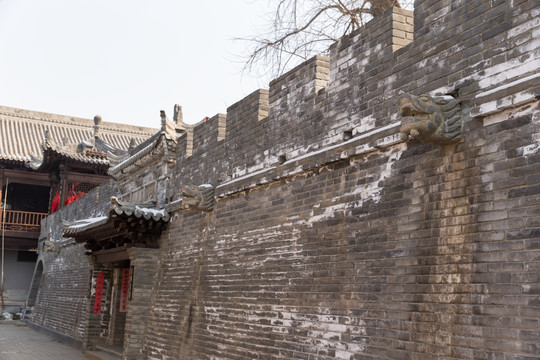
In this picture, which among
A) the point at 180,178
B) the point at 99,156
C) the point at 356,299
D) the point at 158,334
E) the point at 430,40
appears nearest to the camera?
the point at 430,40

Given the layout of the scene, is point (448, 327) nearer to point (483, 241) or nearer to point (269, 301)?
point (483, 241)

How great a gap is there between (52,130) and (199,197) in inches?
923

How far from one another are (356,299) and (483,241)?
1.50 meters

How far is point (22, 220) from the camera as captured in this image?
25.2 meters

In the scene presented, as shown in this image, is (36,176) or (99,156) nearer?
(99,156)

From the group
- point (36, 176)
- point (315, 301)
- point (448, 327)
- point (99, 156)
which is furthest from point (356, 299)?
point (36, 176)

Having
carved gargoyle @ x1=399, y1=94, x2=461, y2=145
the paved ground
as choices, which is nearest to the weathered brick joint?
carved gargoyle @ x1=399, y1=94, x2=461, y2=145

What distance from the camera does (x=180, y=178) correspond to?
34.3 ft

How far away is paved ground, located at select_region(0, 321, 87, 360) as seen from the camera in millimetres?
13688

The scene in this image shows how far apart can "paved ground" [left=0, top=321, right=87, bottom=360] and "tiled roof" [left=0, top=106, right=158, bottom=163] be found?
10452 mm

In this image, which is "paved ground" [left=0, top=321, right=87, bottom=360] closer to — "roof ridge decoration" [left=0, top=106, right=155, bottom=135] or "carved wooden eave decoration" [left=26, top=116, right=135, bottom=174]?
"carved wooden eave decoration" [left=26, top=116, right=135, bottom=174]

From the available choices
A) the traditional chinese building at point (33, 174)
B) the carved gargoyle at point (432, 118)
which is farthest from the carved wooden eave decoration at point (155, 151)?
the traditional chinese building at point (33, 174)

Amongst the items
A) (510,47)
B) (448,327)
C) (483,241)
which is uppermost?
(510,47)

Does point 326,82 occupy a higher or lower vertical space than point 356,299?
higher
